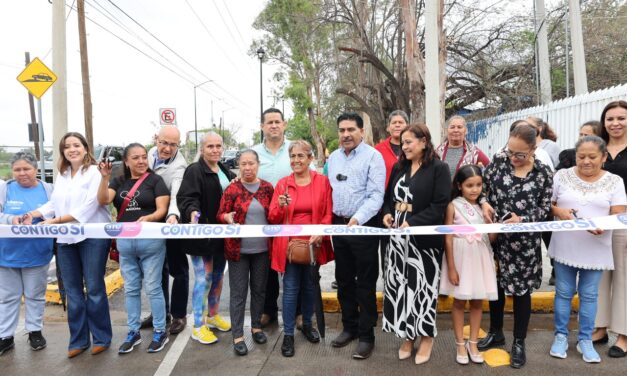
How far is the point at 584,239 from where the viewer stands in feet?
12.0

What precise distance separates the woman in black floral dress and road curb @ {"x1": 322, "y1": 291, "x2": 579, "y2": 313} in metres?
1.23

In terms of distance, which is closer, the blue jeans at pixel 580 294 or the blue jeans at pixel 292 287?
the blue jeans at pixel 580 294

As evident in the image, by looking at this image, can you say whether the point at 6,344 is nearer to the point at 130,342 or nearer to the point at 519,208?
the point at 130,342

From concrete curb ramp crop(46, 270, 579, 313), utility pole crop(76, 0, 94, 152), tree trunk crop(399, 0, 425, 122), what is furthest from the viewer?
utility pole crop(76, 0, 94, 152)

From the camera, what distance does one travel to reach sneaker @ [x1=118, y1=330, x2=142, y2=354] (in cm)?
410

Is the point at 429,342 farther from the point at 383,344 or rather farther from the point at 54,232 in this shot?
the point at 54,232

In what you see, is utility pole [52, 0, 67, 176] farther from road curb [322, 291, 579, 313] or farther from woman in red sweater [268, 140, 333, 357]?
woman in red sweater [268, 140, 333, 357]

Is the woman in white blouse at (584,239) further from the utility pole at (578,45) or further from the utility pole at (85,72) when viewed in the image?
the utility pole at (85,72)

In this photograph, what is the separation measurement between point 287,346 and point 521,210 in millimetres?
2233

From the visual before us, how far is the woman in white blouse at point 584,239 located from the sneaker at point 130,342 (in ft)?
11.7

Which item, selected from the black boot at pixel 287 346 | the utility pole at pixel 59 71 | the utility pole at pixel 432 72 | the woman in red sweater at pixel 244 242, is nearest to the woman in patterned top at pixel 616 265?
the black boot at pixel 287 346

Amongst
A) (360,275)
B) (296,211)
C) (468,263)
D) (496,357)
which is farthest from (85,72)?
(496,357)

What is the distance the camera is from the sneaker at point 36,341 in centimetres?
425

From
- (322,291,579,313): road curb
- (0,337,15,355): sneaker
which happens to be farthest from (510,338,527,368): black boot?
(0,337,15,355): sneaker
